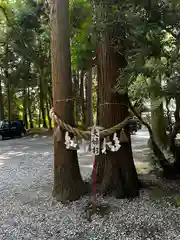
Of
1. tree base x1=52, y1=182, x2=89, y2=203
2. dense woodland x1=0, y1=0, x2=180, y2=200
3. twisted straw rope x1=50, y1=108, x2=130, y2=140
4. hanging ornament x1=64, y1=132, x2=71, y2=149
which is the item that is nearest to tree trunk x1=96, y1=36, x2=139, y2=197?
dense woodland x1=0, y1=0, x2=180, y2=200

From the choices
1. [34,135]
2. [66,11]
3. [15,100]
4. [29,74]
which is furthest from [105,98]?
[15,100]

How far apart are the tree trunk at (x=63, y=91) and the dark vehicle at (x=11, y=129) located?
13082 millimetres

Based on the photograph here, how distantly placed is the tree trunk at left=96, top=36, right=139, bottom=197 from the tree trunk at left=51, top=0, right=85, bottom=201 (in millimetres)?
478

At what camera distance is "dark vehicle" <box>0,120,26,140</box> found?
1683 centimetres

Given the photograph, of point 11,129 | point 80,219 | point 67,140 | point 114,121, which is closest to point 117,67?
point 114,121

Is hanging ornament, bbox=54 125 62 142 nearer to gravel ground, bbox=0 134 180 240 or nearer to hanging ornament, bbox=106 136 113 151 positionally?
hanging ornament, bbox=106 136 113 151

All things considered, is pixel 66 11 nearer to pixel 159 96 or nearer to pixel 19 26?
pixel 159 96

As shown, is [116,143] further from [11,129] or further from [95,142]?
[11,129]

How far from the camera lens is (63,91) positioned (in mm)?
4270

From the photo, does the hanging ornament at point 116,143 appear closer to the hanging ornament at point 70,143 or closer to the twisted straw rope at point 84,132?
the twisted straw rope at point 84,132

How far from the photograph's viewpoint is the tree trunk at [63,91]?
4.22 metres

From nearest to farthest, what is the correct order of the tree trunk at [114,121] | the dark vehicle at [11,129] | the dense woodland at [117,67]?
the dense woodland at [117,67]
the tree trunk at [114,121]
the dark vehicle at [11,129]

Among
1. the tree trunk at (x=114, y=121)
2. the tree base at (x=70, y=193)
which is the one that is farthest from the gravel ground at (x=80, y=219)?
the tree trunk at (x=114, y=121)

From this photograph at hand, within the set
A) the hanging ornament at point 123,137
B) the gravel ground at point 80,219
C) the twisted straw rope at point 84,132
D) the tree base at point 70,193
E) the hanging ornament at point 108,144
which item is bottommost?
the gravel ground at point 80,219
